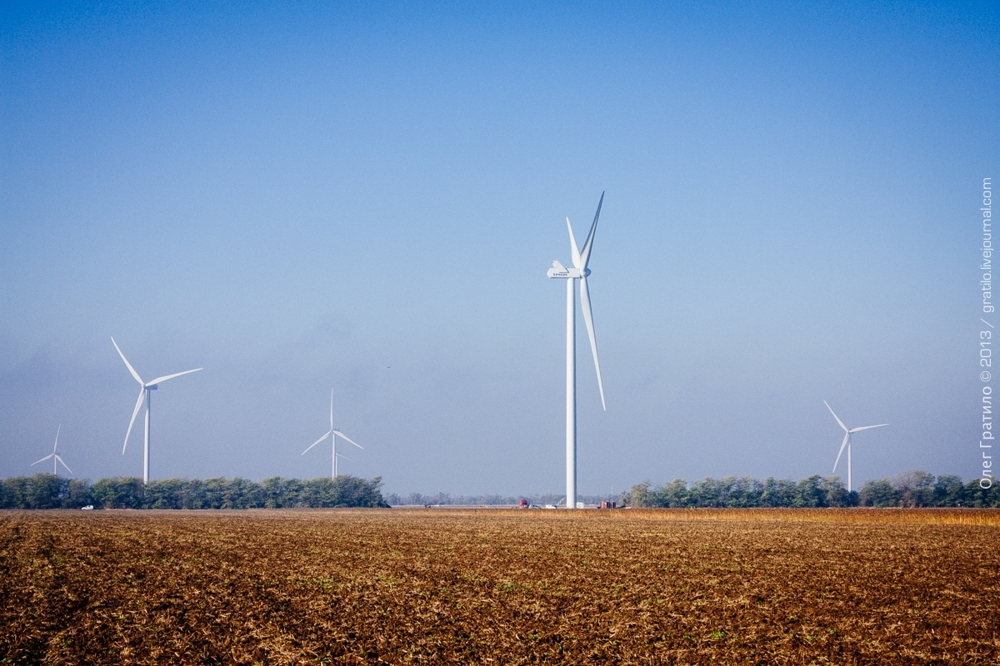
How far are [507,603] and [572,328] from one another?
63190mm

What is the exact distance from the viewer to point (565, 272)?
88.3 m

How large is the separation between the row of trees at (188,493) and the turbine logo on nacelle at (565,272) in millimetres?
71655

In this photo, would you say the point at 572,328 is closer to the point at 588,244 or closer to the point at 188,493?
the point at 588,244

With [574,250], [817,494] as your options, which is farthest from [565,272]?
[817,494]

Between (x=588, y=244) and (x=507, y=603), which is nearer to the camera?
(x=507, y=603)

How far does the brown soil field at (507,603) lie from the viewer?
17.4m

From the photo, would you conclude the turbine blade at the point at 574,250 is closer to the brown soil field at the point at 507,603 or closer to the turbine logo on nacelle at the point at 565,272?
the turbine logo on nacelle at the point at 565,272

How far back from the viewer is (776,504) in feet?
447

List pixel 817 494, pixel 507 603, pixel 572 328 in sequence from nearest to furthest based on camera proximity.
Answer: pixel 507 603
pixel 572 328
pixel 817 494

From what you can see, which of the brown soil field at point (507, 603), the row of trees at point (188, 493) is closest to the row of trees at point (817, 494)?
the row of trees at point (188, 493)

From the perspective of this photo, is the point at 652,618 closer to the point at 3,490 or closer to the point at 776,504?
the point at 776,504

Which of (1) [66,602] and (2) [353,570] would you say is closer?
(1) [66,602]

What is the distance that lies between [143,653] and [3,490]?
149 meters

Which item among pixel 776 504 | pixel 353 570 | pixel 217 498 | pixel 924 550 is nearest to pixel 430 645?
pixel 353 570
